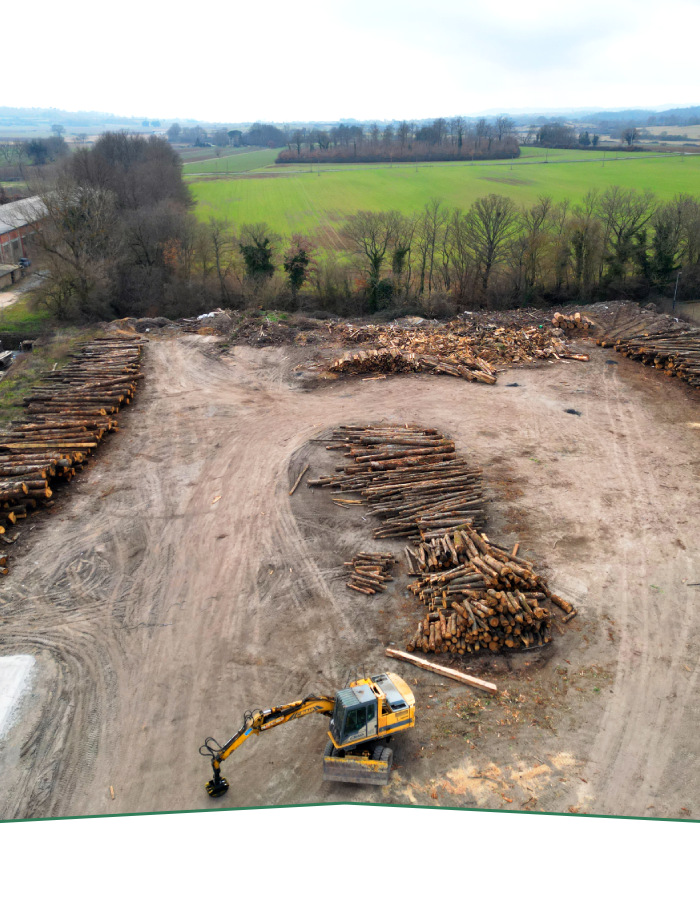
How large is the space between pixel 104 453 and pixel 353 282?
83.6 ft

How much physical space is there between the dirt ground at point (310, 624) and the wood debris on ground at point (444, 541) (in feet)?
2.04

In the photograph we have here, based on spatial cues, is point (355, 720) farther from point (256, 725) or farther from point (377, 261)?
point (377, 261)

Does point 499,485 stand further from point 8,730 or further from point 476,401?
point 8,730

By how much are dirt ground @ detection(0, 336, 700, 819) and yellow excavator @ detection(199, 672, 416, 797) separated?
1.27ft

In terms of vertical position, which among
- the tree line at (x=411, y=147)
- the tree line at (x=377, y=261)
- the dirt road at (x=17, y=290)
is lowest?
the dirt road at (x=17, y=290)

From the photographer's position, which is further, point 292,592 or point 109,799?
point 292,592

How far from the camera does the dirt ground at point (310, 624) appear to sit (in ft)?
35.3

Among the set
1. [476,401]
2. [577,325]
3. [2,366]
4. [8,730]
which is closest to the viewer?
[8,730]

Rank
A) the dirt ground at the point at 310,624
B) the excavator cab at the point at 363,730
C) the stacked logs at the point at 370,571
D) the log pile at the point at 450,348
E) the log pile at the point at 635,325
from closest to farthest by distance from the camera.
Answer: the excavator cab at the point at 363,730 < the dirt ground at the point at 310,624 < the stacked logs at the point at 370,571 < the log pile at the point at 450,348 < the log pile at the point at 635,325

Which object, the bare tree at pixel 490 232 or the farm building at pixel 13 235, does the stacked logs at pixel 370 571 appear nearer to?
the bare tree at pixel 490 232

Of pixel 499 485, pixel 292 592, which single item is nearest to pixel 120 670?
pixel 292 592

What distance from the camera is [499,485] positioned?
19.8m

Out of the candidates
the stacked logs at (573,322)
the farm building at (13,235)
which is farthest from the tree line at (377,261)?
the farm building at (13,235)

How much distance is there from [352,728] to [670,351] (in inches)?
1035
